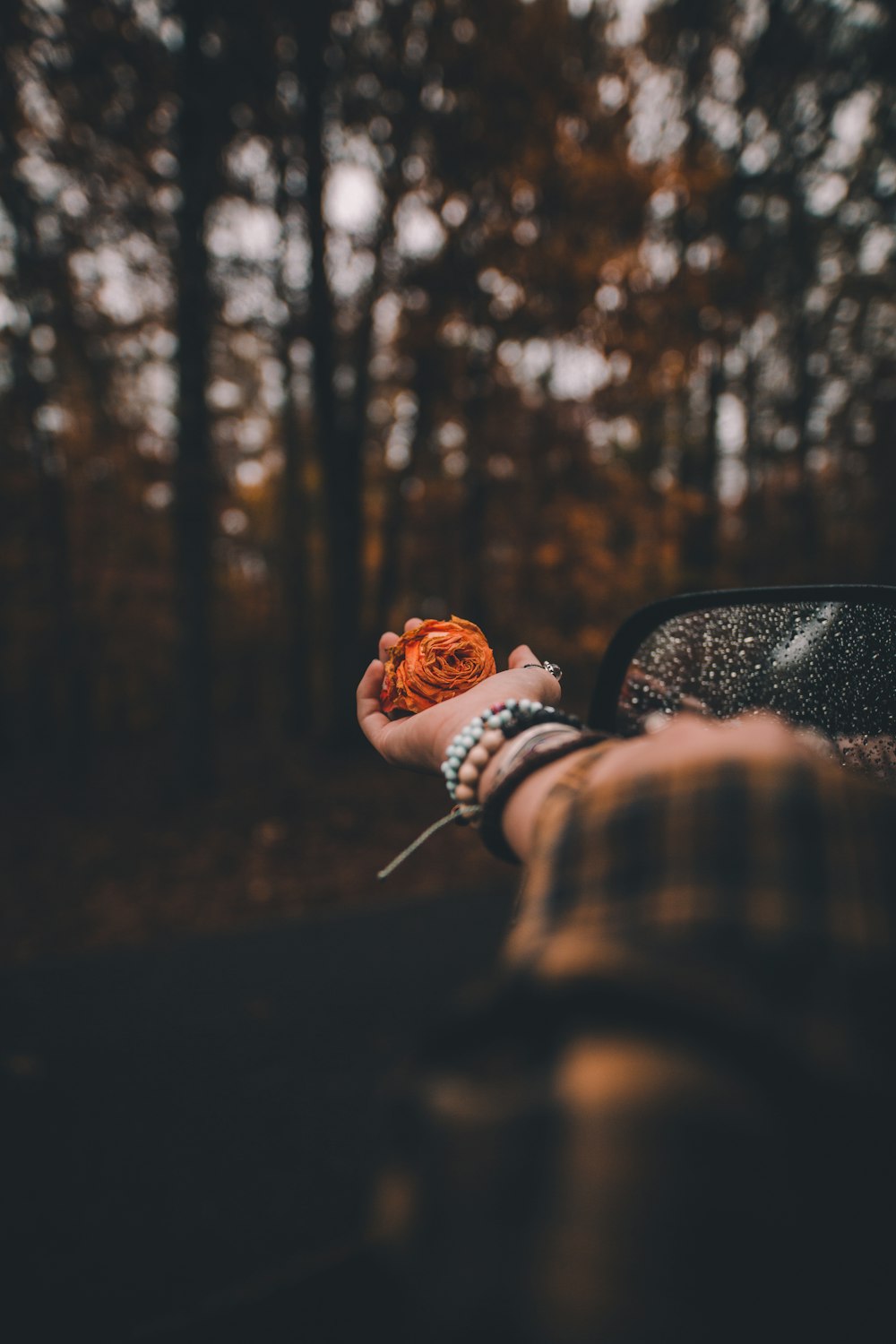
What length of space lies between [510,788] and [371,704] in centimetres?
40

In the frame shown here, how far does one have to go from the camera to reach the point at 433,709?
40.4 inches

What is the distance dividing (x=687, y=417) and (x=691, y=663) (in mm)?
13006

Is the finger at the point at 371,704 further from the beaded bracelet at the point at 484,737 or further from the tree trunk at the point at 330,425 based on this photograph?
the tree trunk at the point at 330,425

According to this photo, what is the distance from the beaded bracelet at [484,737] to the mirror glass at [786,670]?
59cm

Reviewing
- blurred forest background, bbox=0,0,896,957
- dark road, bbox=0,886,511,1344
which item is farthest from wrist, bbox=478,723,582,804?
blurred forest background, bbox=0,0,896,957

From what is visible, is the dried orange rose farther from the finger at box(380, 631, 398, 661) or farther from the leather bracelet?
the leather bracelet

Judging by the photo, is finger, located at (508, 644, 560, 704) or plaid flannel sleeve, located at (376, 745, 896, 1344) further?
finger, located at (508, 644, 560, 704)

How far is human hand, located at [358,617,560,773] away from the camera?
0.99 meters

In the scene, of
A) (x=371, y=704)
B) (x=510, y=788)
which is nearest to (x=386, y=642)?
(x=371, y=704)

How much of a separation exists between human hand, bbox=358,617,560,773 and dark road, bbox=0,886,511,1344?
47.4 inches

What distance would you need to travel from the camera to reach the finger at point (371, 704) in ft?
3.70

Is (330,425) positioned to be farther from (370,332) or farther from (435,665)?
(435,665)

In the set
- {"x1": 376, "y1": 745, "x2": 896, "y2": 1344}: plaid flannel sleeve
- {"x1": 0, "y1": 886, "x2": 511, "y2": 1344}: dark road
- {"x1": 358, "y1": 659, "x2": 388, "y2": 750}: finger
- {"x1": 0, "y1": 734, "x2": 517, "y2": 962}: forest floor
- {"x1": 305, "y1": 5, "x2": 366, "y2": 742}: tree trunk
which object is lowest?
{"x1": 0, "y1": 734, "x2": 517, "y2": 962}: forest floor

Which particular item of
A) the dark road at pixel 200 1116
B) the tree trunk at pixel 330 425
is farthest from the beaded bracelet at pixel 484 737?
the tree trunk at pixel 330 425
